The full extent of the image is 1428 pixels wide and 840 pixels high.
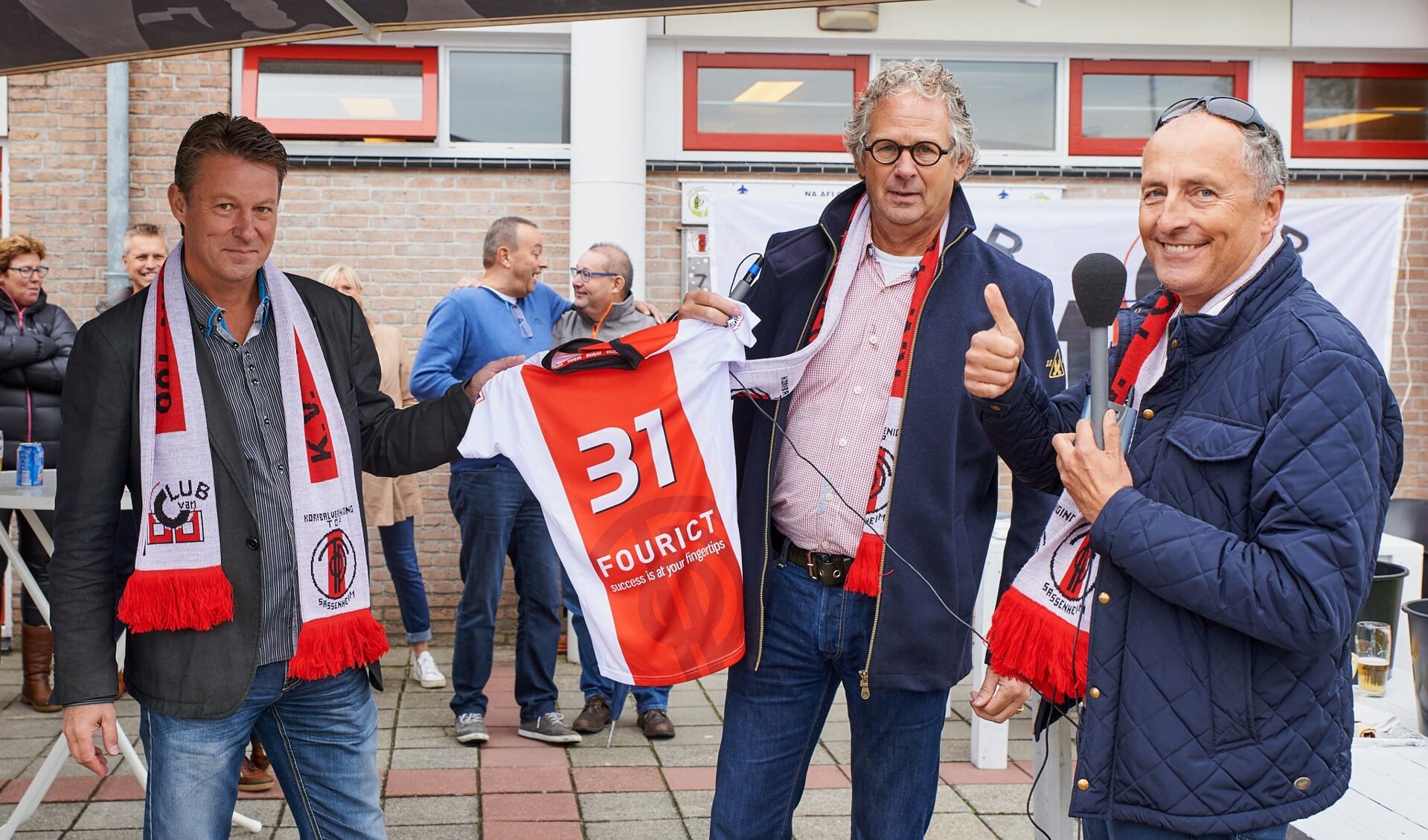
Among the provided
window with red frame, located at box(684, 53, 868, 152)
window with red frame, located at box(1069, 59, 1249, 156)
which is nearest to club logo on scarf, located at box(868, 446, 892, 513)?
window with red frame, located at box(684, 53, 868, 152)

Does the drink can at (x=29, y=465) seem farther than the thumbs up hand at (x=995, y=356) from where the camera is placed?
Yes

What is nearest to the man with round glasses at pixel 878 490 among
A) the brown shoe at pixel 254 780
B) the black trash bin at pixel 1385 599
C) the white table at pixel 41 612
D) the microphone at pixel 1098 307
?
the microphone at pixel 1098 307

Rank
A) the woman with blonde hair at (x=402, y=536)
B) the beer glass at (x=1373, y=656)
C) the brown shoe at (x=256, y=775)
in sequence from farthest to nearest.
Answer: the woman with blonde hair at (x=402, y=536) → the brown shoe at (x=256, y=775) → the beer glass at (x=1373, y=656)

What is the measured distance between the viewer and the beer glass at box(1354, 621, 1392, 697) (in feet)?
11.6

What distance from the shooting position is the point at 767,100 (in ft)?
24.7

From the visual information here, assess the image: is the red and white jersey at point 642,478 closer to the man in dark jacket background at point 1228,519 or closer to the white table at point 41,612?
the man in dark jacket background at point 1228,519

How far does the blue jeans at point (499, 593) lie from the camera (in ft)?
17.8

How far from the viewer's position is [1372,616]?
13.4ft

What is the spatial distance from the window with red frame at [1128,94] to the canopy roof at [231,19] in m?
5.35

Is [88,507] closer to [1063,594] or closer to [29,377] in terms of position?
[1063,594]

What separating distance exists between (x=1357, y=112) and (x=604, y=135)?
15.5 feet

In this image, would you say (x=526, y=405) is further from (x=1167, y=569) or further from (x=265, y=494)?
(x=1167, y=569)

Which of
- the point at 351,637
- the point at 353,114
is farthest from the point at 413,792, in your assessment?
the point at 353,114

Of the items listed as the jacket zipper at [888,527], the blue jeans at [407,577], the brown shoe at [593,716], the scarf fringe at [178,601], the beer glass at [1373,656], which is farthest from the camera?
the blue jeans at [407,577]
